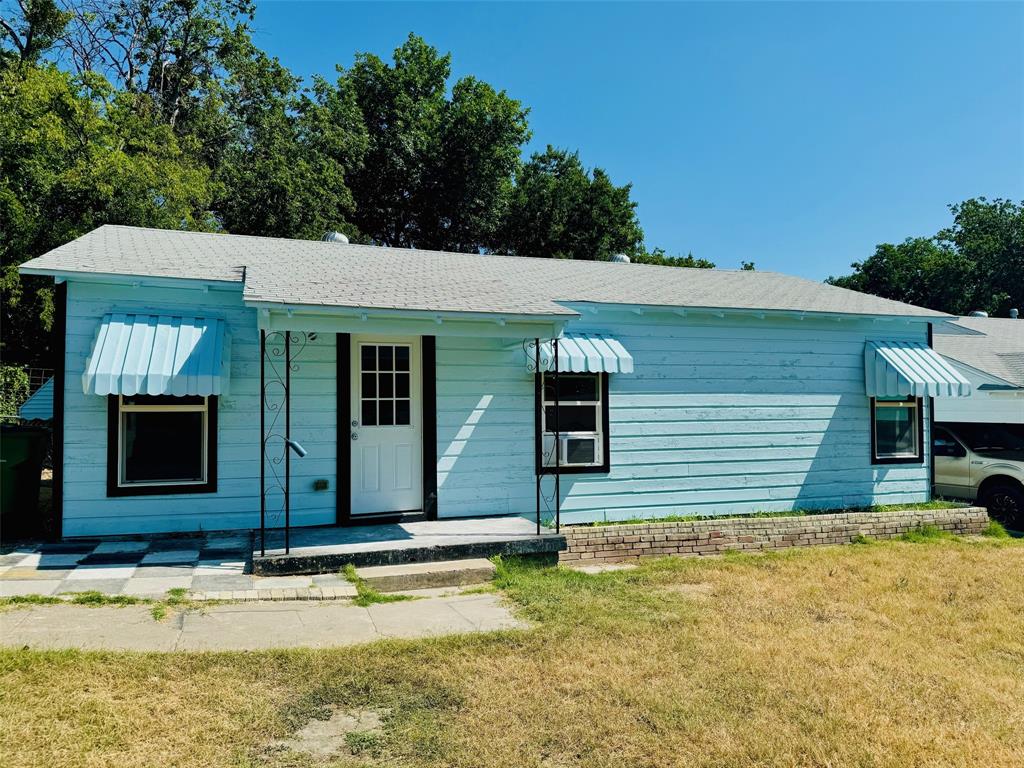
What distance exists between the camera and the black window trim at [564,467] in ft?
29.6

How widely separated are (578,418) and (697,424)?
1808 millimetres

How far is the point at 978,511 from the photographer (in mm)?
10547

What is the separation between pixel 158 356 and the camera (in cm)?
731

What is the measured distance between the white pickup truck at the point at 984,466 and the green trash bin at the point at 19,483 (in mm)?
13400

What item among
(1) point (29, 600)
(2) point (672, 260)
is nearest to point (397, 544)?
(1) point (29, 600)

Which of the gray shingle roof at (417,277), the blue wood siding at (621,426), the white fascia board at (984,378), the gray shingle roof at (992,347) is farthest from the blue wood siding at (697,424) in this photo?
the gray shingle roof at (992,347)

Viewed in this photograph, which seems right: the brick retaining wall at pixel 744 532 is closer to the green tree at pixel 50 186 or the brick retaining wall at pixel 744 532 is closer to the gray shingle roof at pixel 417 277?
the gray shingle roof at pixel 417 277

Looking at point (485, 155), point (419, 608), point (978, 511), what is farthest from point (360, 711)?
point (485, 155)

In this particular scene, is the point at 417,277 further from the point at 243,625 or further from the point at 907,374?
the point at 907,374

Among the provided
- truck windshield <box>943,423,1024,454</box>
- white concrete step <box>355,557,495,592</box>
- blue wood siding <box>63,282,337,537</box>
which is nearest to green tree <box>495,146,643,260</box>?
truck windshield <box>943,423,1024,454</box>

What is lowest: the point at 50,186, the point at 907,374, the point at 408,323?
the point at 907,374

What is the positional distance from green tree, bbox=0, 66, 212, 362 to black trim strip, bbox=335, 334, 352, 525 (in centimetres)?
1020

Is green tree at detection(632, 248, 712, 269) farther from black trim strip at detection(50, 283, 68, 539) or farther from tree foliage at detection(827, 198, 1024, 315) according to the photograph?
black trim strip at detection(50, 283, 68, 539)

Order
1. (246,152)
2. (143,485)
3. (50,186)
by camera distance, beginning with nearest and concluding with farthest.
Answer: (143,485) → (50,186) → (246,152)
